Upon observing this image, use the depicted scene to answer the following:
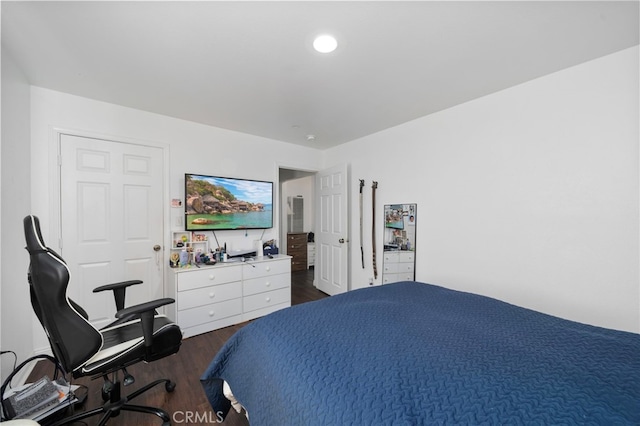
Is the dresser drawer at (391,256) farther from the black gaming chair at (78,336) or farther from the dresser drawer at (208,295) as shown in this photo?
the black gaming chair at (78,336)

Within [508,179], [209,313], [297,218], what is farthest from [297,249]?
[508,179]

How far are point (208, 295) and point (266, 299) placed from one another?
0.74 metres

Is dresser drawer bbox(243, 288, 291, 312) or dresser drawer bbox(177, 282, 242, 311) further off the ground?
dresser drawer bbox(177, 282, 242, 311)

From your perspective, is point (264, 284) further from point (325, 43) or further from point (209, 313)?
point (325, 43)

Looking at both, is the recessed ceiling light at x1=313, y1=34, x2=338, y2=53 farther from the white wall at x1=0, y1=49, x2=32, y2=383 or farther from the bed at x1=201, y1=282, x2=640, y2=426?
the white wall at x1=0, y1=49, x2=32, y2=383

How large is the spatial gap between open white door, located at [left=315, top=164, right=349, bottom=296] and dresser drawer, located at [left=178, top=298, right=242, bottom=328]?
1438 millimetres

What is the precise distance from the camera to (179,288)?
8.34 feet

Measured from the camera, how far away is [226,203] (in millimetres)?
3148

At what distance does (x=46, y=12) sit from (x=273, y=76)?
1.27 meters

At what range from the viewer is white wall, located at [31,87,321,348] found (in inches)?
87.1

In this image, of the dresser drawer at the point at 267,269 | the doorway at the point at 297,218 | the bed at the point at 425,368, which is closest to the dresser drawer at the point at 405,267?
the bed at the point at 425,368

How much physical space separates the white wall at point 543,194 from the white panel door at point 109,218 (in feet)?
9.70

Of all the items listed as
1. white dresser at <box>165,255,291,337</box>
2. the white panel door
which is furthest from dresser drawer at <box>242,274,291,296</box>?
the white panel door

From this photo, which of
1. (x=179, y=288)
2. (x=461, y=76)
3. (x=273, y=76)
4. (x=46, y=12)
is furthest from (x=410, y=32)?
(x=179, y=288)
